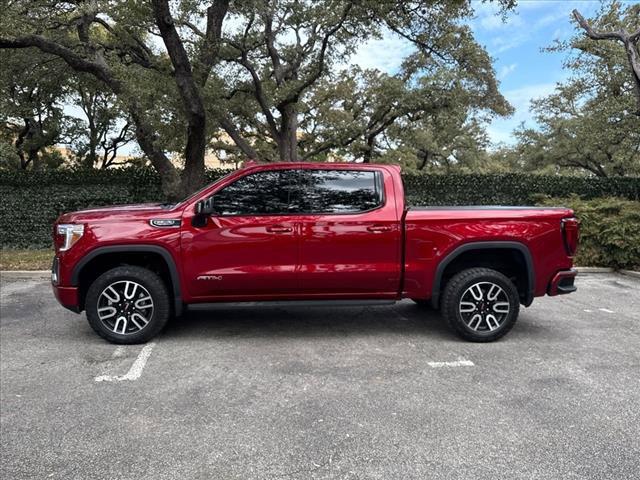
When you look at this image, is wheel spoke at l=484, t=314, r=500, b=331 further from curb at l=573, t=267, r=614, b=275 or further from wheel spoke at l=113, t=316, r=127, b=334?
curb at l=573, t=267, r=614, b=275

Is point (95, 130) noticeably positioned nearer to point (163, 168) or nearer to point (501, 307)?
point (163, 168)

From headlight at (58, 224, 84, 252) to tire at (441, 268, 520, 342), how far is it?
373cm

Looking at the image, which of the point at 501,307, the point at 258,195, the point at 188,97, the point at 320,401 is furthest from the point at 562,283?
the point at 188,97

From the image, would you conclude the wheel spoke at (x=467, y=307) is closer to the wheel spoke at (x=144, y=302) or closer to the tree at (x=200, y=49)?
the wheel spoke at (x=144, y=302)

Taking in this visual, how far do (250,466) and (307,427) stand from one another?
548 mm

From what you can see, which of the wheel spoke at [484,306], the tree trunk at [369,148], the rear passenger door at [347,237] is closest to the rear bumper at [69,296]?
the rear passenger door at [347,237]

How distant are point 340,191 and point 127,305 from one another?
2.46 metres

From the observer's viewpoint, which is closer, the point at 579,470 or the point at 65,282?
the point at 579,470

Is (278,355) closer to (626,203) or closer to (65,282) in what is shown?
(65,282)

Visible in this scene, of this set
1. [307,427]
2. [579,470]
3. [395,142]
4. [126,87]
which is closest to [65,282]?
[307,427]

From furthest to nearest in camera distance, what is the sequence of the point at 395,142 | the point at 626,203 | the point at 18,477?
the point at 395,142 → the point at 626,203 → the point at 18,477

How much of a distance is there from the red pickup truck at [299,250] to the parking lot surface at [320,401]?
0.47 m

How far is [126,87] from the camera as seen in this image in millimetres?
9109

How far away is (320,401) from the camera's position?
3545 millimetres
